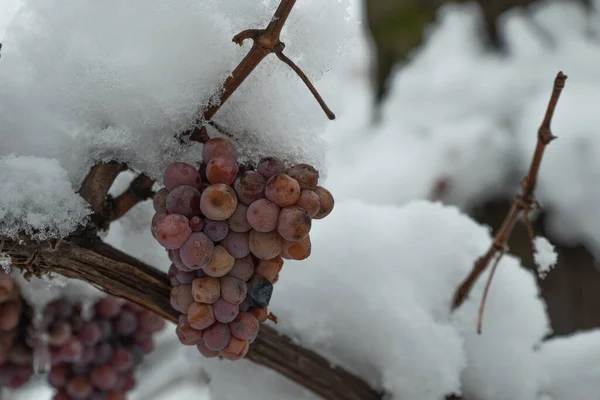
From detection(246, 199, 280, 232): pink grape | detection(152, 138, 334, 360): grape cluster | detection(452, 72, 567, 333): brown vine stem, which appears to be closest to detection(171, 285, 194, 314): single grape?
detection(152, 138, 334, 360): grape cluster

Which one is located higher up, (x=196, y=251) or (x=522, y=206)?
(x=522, y=206)

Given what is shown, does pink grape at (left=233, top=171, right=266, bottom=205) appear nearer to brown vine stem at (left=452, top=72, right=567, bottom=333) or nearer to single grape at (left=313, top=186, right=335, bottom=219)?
single grape at (left=313, top=186, right=335, bottom=219)

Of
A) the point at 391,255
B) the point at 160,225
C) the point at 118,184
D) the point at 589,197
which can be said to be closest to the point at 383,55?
the point at 589,197

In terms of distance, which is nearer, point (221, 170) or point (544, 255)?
point (221, 170)

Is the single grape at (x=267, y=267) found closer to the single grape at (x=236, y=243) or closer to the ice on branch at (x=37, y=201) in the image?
the single grape at (x=236, y=243)

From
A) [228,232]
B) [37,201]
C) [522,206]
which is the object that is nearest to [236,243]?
[228,232]

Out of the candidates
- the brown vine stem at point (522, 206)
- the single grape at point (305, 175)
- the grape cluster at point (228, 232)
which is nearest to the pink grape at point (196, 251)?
the grape cluster at point (228, 232)

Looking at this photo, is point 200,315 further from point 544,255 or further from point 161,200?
point 544,255
